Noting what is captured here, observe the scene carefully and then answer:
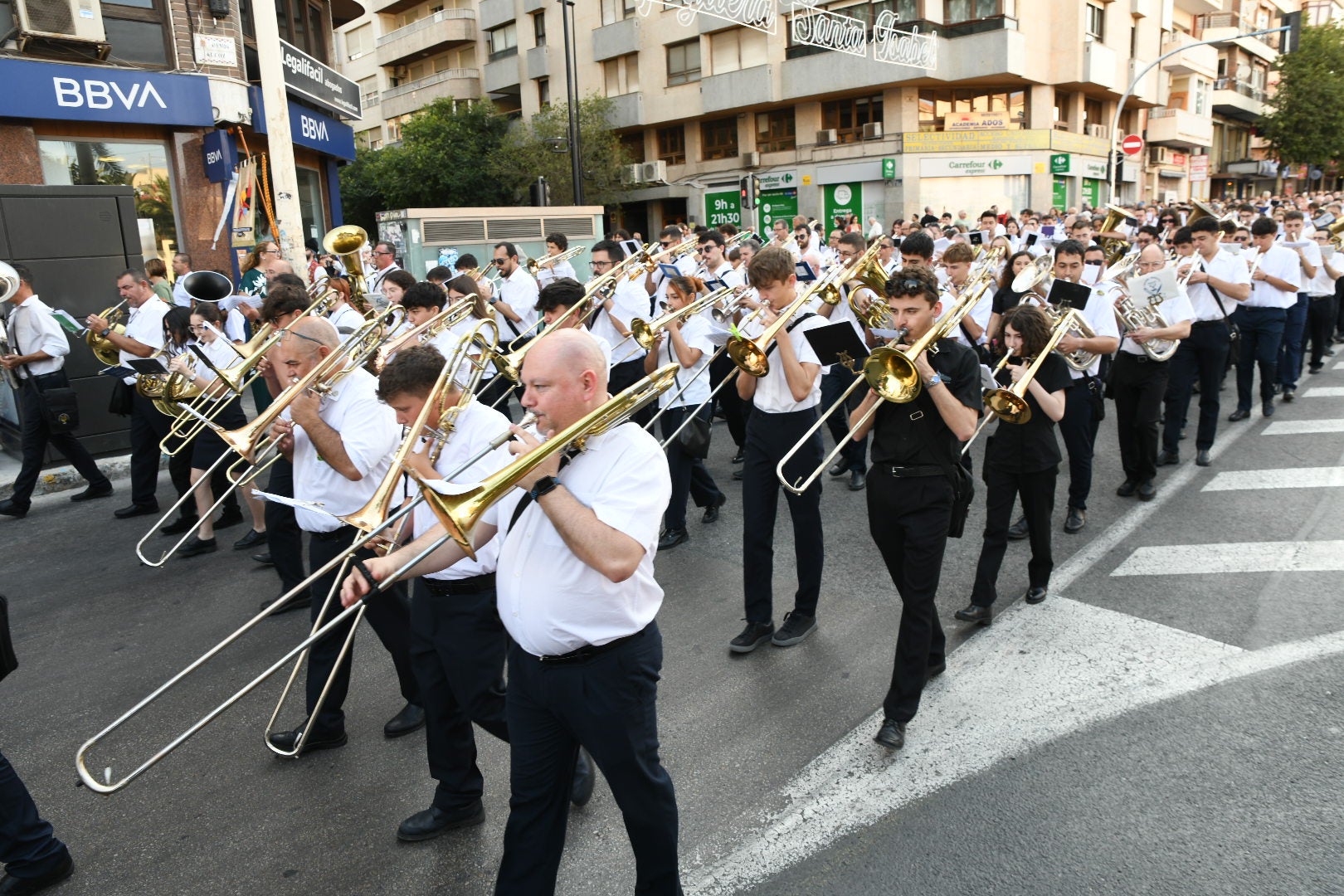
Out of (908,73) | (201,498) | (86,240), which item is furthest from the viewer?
(908,73)

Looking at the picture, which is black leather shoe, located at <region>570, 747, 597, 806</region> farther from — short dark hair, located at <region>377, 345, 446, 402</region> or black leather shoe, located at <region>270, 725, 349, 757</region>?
short dark hair, located at <region>377, 345, 446, 402</region>

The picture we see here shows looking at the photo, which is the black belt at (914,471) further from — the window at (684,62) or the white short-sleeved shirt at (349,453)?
the window at (684,62)

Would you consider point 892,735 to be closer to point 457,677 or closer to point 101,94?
point 457,677

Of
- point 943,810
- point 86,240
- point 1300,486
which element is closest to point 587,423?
point 943,810

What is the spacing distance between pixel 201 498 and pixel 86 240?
15.1 ft

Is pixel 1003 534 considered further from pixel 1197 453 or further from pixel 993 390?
pixel 1197 453

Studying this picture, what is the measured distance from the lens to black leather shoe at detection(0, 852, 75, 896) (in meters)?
3.20

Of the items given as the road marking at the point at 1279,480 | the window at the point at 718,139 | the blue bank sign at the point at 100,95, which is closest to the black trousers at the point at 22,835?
the road marking at the point at 1279,480

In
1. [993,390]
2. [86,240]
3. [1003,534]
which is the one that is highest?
[86,240]

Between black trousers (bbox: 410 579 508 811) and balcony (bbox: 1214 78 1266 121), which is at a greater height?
balcony (bbox: 1214 78 1266 121)

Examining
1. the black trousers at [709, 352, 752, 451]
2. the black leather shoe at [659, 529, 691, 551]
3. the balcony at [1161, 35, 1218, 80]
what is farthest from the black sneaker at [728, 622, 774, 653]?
the balcony at [1161, 35, 1218, 80]

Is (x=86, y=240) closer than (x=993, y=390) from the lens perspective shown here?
No

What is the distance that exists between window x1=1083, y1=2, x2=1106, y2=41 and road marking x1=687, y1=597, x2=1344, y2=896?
35054 mm

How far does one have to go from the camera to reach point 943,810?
11.3ft
